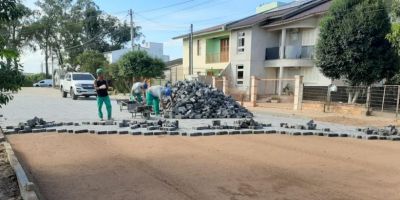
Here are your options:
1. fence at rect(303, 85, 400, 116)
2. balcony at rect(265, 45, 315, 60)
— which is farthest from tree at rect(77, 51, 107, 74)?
fence at rect(303, 85, 400, 116)

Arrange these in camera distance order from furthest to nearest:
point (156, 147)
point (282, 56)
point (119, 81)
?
point (119, 81) → point (282, 56) → point (156, 147)

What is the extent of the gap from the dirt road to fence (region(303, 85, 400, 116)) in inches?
273

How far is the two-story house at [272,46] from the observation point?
2662 cm

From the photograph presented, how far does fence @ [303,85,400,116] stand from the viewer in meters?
16.0

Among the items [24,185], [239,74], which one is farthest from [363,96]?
[24,185]

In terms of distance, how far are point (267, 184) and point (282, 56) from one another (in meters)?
23.3

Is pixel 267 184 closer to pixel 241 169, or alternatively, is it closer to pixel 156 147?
pixel 241 169

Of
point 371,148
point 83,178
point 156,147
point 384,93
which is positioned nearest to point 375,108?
point 384,93

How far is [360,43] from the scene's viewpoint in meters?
17.7

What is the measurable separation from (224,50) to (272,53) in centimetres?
574

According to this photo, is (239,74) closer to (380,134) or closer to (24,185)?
(380,134)

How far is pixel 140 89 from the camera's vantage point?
53.9 ft

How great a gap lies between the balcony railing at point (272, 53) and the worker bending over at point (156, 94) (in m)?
15.7

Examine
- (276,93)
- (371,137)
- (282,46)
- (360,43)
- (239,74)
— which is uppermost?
(282,46)
